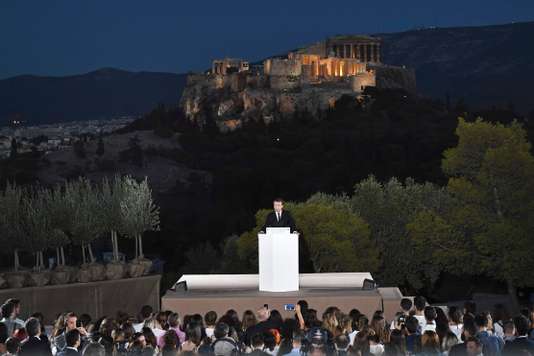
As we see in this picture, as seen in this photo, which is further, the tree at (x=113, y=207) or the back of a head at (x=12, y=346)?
the tree at (x=113, y=207)

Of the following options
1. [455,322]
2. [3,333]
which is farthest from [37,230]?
[455,322]

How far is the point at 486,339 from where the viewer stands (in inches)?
403

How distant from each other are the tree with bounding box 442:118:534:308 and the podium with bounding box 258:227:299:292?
18540 millimetres

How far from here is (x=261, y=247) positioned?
1792 cm

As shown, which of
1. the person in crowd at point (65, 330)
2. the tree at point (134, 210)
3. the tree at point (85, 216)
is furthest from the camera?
the tree at point (134, 210)

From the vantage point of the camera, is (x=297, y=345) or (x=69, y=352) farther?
(x=69, y=352)

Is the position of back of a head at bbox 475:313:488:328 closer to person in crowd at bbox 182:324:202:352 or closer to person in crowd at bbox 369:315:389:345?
person in crowd at bbox 369:315:389:345

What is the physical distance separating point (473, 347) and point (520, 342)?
2.81ft

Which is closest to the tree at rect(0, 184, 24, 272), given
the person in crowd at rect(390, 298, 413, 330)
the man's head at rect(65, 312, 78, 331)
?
the man's head at rect(65, 312, 78, 331)

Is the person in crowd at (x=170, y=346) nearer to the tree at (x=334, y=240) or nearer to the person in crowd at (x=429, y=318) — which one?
the person in crowd at (x=429, y=318)

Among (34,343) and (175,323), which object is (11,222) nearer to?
(175,323)

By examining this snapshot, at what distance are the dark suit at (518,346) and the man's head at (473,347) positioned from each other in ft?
1.55

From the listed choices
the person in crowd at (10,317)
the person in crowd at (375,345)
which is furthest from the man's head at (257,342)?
the person in crowd at (10,317)

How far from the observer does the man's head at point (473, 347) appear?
931 cm
